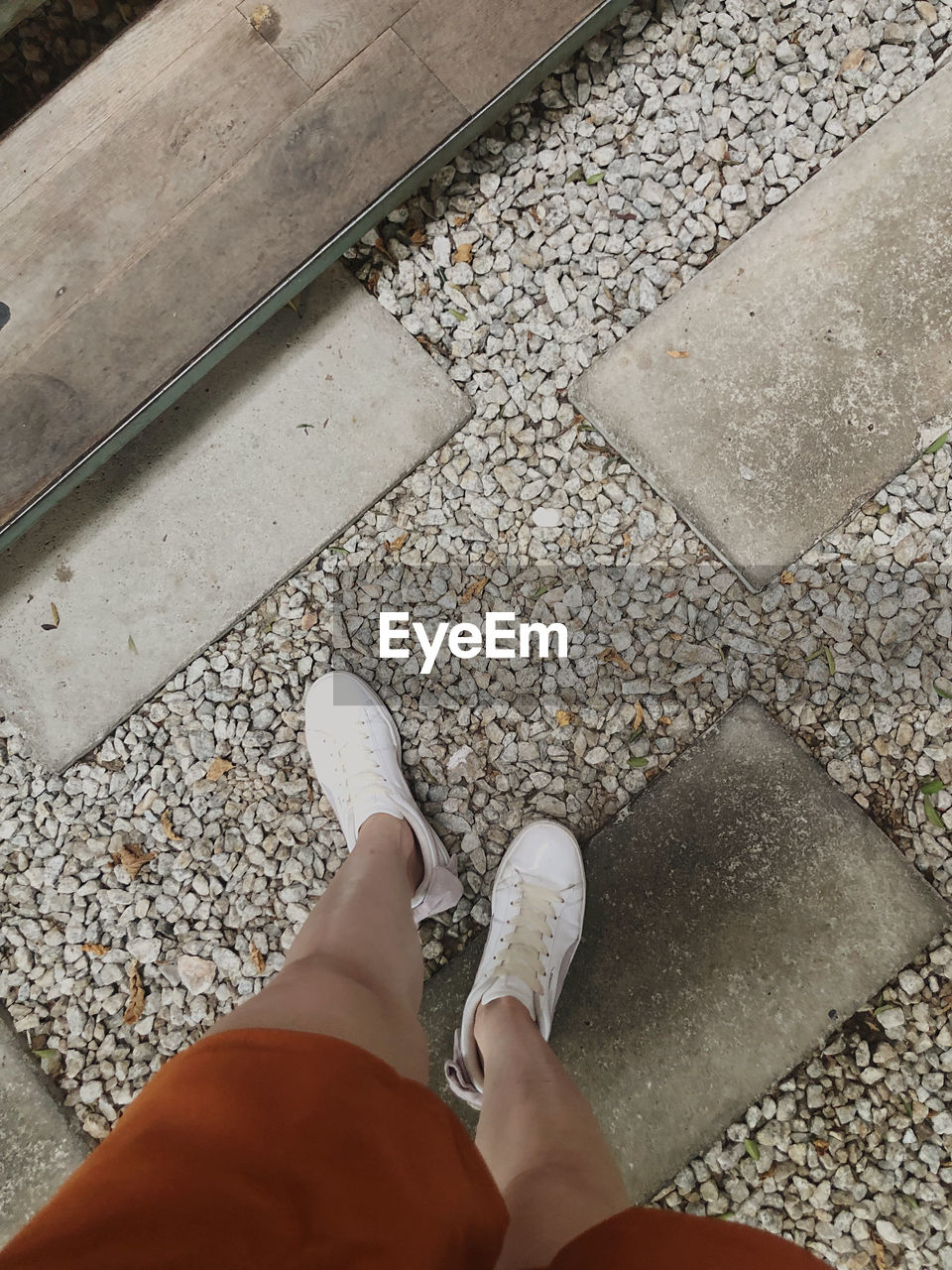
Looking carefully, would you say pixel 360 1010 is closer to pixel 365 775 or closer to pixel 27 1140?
pixel 365 775

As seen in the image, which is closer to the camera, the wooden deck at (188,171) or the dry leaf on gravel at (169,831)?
the wooden deck at (188,171)

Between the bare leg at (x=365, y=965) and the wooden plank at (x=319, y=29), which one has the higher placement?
the wooden plank at (x=319, y=29)

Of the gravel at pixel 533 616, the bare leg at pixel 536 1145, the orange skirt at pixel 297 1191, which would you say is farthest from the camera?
the gravel at pixel 533 616

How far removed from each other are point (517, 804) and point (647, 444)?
0.85 metres

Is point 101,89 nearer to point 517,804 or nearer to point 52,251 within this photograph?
point 52,251

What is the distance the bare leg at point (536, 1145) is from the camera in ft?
3.53

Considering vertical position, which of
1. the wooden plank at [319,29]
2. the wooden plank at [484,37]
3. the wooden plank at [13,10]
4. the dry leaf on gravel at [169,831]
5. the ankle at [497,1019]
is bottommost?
the ankle at [497,1019]

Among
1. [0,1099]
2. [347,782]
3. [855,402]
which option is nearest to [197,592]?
[347,782]

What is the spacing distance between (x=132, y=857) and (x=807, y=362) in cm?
186

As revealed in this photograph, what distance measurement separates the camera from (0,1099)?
1.79 meters

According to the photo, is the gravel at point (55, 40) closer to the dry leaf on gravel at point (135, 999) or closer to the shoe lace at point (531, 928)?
the dry leaf on gravel at point (135, 999)

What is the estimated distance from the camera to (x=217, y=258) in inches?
63.0

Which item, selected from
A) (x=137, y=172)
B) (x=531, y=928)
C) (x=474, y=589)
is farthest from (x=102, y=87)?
(x=531, y=928)

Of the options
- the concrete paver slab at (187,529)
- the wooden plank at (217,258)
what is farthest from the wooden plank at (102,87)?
the concrete paver slab at (187,529)
